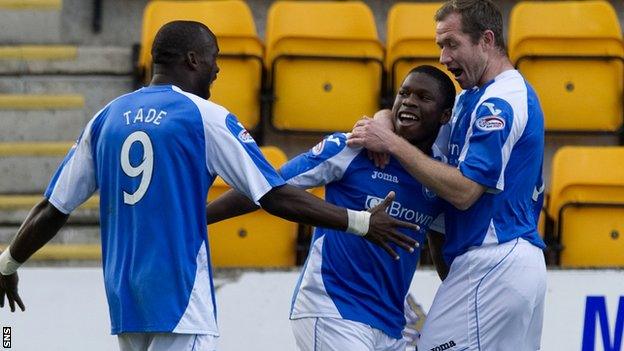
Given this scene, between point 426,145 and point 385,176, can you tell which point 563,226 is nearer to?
point 426,145

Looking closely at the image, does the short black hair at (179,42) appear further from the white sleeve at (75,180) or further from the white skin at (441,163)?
the white skin at (441,163)

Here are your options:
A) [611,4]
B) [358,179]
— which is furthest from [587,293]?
[611,4]

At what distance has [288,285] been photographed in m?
6.61

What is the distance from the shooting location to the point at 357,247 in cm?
513

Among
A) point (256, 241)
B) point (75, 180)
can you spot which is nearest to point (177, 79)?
point (75, 180)

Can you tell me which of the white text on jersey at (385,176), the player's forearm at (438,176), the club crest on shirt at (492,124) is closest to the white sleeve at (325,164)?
the white text on jersey at (385,176)

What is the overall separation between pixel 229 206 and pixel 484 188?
0.95 meters

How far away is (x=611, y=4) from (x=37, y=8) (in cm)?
388

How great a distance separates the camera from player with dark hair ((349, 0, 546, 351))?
4988 millimetres

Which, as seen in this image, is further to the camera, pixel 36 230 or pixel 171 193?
pixel 36 230

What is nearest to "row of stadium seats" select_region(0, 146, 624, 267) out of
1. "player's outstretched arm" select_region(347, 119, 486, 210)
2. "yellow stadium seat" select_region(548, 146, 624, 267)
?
"yellow stadium seat" select_region(548, 146, 624, 267)

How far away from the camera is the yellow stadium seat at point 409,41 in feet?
27.6

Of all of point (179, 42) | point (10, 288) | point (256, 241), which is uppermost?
point (179, 42)

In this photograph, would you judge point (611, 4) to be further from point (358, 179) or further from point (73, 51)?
point (358, 179)
